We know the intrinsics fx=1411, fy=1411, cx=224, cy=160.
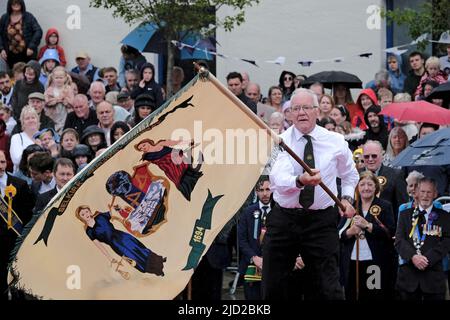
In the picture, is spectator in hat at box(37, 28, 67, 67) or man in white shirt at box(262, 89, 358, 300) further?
spectator in hat at box(37, 28, 67, 67)

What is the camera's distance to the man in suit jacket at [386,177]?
1488 centimetres

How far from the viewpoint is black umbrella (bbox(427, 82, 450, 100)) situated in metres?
17.0

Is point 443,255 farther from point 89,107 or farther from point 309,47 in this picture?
point 309,47

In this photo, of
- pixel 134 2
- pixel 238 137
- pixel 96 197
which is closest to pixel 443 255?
pixel 238 137

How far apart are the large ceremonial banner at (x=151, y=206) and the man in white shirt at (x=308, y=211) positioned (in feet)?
1.06

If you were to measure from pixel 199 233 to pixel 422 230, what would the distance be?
2712 millimetres

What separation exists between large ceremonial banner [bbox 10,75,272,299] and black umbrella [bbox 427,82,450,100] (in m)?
5.52

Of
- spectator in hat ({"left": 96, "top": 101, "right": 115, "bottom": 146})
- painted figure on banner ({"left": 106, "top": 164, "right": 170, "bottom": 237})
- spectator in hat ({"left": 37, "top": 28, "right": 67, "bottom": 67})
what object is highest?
spectator in hat ({"left": 37, "top": 28, "right": 67, "bottom": 67})

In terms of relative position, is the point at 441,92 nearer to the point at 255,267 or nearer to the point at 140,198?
the point at 255,267

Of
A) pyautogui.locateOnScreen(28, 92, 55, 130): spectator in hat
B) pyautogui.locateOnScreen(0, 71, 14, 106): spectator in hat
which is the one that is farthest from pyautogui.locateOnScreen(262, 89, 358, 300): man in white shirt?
pyautogui.locateOnScreen(0, 71, 14, 106): spectator in hat

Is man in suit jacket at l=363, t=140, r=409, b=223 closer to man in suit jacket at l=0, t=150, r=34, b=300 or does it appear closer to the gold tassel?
man in suit jacket at l=0, t=150, r=34, b=300

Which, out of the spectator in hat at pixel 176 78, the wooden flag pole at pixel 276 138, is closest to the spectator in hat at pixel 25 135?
the spectator in hat at pixel 176 78

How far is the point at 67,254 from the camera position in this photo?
38.2 feet
